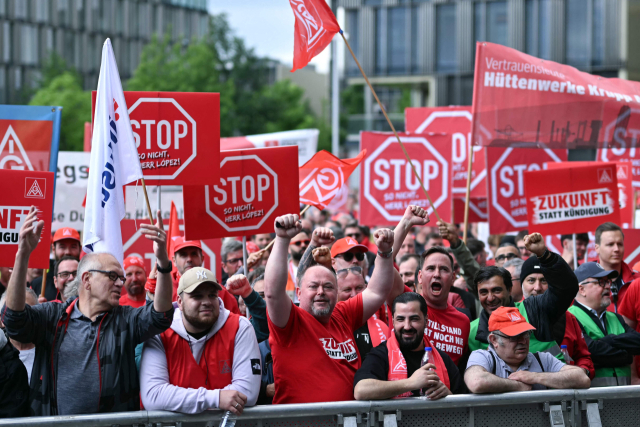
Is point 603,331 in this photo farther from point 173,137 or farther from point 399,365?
point 173,137

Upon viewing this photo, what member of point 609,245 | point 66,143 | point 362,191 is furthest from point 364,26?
point 609,245

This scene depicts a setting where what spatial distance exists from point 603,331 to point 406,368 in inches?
72.1

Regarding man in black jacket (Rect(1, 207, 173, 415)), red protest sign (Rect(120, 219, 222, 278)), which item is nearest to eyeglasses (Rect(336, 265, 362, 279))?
man in black jacket (Rect(1, 207, 173, 415))

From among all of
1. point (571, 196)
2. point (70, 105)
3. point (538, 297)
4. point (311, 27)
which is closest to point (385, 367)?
point (538, 297)

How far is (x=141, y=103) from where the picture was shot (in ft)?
18.9

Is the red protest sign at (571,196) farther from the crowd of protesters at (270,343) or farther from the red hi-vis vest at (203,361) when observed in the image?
the red hi-vis vest at (203,361)

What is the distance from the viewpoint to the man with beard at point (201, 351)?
397 cm

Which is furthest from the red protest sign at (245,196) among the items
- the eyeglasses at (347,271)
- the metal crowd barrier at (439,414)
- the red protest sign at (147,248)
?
the metal crowd barrier at (439,414)

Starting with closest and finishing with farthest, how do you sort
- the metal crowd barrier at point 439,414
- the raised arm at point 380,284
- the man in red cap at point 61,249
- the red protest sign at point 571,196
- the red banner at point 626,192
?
the metal crowd barrier at point 439,414, the raised arm at point 380,284, the man in red cap at point 61,249, the red protest sign at point 571,196, the red banner at point 626,192

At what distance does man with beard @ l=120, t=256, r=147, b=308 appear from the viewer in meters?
6.33

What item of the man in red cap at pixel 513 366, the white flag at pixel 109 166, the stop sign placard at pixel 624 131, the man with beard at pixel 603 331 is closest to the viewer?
the man in red cap at pixel 513 366

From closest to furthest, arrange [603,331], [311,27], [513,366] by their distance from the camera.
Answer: [513,366] < [603,331] < [311,27]

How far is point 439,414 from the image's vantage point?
396 centimetres

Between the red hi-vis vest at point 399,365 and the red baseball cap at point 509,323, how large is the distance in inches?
15.2
